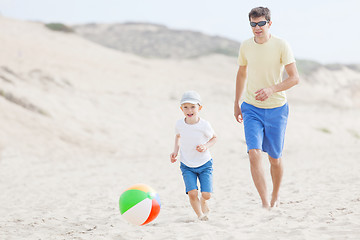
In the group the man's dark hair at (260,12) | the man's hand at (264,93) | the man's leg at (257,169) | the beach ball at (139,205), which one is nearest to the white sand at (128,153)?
the beach ball at (139,205)

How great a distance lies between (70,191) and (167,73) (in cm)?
1995

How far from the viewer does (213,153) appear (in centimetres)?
1473

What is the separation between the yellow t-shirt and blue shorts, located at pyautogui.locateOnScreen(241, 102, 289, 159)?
64 mm

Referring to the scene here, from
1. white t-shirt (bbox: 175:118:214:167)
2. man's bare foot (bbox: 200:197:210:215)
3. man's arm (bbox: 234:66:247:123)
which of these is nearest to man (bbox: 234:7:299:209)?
man's arm (bbox: 234:66:247:123)

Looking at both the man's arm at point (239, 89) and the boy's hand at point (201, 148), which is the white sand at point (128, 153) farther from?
the man's arm at point (239, 89)

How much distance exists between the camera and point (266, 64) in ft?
15.2

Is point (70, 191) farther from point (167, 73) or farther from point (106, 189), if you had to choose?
point (167, 73)

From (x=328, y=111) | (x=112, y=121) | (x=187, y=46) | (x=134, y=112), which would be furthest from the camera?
(x=187, y=46)

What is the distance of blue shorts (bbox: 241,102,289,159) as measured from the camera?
184 inches

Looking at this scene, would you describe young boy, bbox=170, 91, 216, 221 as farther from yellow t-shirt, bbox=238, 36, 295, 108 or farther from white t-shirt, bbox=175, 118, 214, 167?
yellow t-shirt, bbox=238, 36, 295, 108

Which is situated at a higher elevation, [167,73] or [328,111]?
[167,73]

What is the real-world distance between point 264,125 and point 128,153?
9.47 metres

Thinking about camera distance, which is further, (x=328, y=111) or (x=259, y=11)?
(x=328, y=111)

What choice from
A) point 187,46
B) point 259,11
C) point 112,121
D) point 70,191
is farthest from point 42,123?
point 187,46
